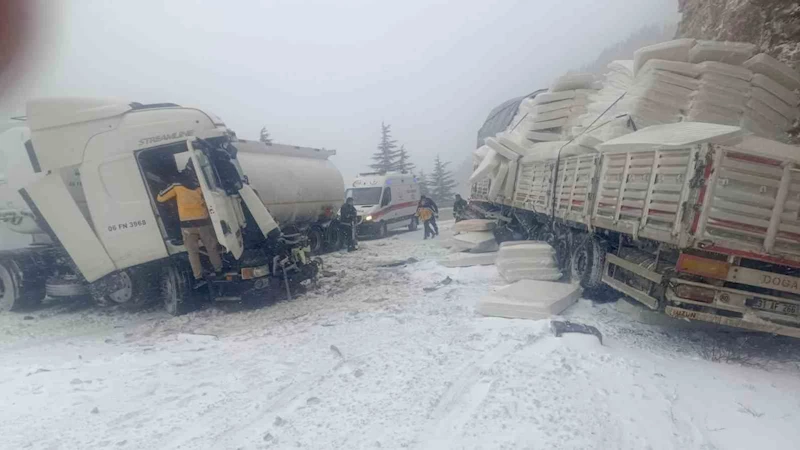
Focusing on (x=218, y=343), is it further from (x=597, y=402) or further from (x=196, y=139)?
(x=597, y=402)

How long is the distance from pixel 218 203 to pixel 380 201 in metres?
12.5

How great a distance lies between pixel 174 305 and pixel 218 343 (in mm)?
1971

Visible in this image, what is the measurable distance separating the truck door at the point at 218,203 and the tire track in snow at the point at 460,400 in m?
4.15

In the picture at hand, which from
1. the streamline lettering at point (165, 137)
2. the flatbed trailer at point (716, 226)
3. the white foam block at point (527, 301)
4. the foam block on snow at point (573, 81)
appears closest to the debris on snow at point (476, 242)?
the foam block on snow at point (573, 81)

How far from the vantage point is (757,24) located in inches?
415

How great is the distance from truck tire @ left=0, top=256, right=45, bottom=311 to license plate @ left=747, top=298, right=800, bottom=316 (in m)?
10.2

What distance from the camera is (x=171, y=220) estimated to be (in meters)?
7.22

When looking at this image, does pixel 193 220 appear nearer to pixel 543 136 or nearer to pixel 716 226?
pixel 716 226

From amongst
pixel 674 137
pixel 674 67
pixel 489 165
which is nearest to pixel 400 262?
pixel 489 165

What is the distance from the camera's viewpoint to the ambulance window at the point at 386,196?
19.4m

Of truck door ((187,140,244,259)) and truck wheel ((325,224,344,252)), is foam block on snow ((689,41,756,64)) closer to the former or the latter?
truck door ((187,140,244,259))

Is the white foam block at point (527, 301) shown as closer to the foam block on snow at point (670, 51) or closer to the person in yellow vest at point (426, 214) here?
the foam block on snow at point (670, 51)

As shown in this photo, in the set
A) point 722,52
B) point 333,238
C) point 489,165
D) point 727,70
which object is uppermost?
point 722,52

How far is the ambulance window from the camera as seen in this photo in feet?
63.6
